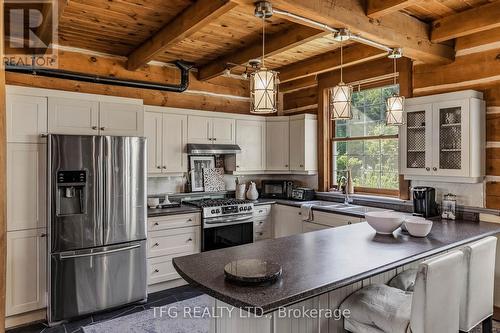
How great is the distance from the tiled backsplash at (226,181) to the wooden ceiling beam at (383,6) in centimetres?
277

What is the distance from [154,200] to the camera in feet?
13.5

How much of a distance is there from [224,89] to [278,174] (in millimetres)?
1571

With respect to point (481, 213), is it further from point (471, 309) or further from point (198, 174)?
point (198, 174)

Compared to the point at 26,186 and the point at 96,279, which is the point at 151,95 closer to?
the point at 26,186

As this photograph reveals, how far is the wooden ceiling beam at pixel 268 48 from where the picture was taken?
314 centimetres

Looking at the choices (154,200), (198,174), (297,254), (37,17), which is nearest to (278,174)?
(198,174)

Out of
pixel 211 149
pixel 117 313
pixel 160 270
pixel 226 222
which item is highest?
pixel 211 149

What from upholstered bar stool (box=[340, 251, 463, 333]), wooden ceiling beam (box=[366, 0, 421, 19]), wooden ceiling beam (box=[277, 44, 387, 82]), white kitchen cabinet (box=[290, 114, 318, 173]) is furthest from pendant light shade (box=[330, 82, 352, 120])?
white kitchen cabinet (box=[290, 114, 318, 173])

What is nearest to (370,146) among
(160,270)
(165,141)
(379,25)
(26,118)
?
(379,25)

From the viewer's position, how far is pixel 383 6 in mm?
2498

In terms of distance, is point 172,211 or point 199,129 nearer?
point 172,211

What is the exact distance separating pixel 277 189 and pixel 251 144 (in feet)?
2.62

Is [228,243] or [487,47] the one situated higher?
[487,47]

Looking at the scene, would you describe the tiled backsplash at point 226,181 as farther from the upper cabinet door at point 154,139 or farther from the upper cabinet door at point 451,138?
the upper cabinet door at point 451,138
